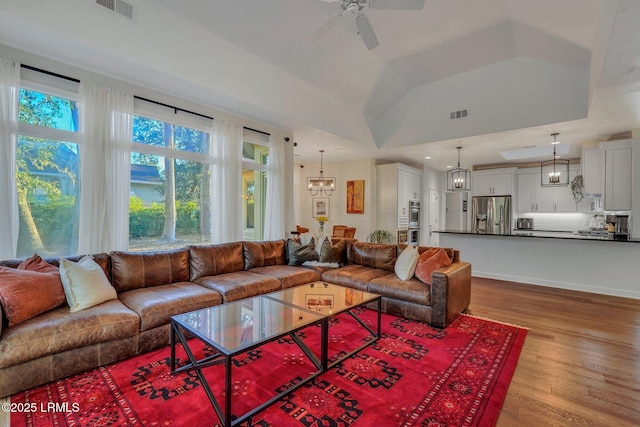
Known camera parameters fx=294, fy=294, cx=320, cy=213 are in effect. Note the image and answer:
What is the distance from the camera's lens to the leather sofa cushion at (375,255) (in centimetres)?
441

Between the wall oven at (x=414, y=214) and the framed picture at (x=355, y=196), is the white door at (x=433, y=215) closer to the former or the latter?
the wall oven at (x=414, y=214)

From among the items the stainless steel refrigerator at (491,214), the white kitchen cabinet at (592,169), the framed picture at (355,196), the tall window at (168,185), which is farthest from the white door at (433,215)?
the tall window at (168,185)

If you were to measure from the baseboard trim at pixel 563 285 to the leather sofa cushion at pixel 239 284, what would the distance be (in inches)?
177

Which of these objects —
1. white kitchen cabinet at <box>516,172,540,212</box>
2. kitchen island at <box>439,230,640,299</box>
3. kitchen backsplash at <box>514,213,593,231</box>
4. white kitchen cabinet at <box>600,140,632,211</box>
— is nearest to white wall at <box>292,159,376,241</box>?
kitchen island at <box>439,230,640,299</box>

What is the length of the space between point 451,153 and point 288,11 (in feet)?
16.1

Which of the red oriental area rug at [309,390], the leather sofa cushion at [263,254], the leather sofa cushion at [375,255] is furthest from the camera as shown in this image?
the leather sofa cushion at [375,255]

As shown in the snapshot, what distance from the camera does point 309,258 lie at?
182 inches

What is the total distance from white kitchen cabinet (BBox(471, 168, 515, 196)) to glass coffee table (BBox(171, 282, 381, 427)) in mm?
6718

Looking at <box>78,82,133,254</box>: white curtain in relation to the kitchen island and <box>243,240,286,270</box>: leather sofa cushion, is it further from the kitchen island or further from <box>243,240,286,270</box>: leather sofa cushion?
the kitchen island

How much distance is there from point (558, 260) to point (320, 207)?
535 centimetres

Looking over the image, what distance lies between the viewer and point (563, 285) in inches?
201

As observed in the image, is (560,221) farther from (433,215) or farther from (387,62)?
(387,62)

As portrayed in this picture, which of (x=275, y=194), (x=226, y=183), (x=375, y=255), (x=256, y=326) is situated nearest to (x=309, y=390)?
(x=256, y=326)

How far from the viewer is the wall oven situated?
814cm
